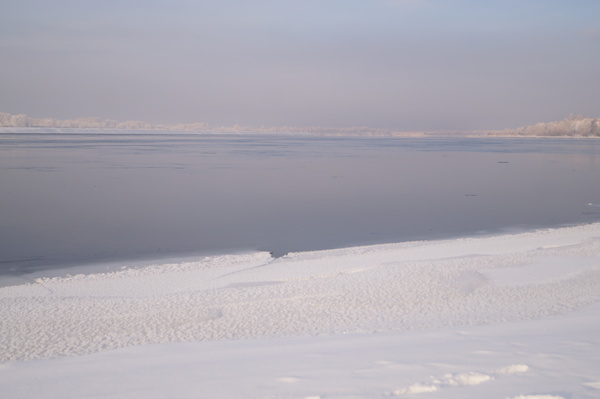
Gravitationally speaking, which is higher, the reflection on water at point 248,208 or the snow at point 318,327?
the reflection on water at point 248,208

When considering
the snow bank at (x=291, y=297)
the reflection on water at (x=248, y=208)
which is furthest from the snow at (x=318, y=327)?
the reflection on water at (x=248, y=208)

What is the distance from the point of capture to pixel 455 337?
15.7ft

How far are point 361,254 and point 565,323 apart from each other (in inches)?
159

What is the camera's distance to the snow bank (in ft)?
17.6

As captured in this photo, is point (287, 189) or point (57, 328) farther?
point (287, 189)

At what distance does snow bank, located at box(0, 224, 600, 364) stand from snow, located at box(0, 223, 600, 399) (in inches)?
0.9

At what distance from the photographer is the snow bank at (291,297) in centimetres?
536

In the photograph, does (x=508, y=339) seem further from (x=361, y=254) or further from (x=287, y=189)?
(x=287, y=189)

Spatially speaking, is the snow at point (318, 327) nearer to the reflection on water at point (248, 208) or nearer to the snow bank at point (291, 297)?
the snow bank at point (291, 297)

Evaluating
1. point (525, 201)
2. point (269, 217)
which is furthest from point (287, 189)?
point (525, 201)

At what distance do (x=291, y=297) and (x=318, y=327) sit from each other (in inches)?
40.5

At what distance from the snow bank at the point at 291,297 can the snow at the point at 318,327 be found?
23 millimetres

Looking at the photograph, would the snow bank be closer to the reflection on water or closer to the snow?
the snow

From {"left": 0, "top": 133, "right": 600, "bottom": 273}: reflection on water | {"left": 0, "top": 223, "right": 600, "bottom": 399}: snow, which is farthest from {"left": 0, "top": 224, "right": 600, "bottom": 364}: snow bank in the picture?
{"left": 0, "top": 133, "right": 600, "bottom": 273}: reflection on water
